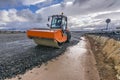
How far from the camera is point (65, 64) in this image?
17.3 metres

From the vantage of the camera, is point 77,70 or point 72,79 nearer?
point 72,79

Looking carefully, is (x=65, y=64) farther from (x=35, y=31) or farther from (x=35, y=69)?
(x=35, y=31)

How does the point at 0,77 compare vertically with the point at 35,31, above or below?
below

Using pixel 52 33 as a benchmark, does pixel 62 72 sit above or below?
below

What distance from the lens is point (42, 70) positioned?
15.0 m

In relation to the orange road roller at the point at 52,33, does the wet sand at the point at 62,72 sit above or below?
below

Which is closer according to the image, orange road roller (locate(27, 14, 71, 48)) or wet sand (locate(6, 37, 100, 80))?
wet sand (locate(6, 37, 100, 80))

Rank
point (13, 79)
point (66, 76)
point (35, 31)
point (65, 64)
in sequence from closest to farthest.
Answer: point (13, 79) → point (66, 76) → point (65, 64) → point (35, 31)

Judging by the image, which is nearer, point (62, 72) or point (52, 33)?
point (62, 72)

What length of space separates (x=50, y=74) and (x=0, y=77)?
326cm

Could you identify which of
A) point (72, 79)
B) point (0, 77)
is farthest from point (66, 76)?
point (0, 77)

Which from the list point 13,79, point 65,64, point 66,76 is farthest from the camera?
point 65,64

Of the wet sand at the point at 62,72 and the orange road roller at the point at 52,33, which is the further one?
the orange road roller at the point at 52,33

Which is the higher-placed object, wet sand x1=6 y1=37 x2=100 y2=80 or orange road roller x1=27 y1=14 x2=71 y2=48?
orange road roller x1=27 y1=14 x2=71 y2=48
